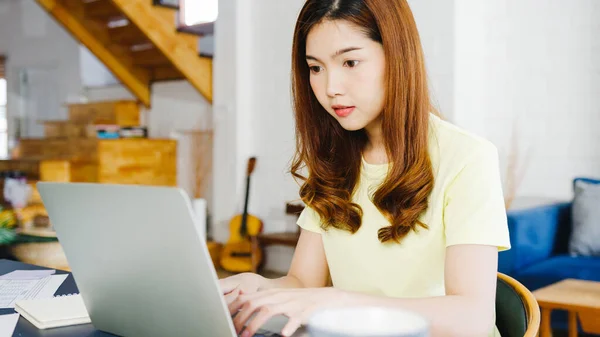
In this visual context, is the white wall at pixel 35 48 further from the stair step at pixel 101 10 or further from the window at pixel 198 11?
the window at pixel 198 11

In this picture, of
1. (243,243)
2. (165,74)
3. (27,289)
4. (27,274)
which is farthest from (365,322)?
(165,74)

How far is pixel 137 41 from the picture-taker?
5555 mm

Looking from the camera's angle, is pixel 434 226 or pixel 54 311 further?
pixel 434 226

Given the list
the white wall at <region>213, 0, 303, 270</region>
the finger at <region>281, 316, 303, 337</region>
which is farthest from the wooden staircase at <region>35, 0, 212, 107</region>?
the finger at <region>281, 316, 303, 337</region>

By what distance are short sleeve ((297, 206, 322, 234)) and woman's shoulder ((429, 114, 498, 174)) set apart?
0.88 ft

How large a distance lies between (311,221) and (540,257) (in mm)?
2542

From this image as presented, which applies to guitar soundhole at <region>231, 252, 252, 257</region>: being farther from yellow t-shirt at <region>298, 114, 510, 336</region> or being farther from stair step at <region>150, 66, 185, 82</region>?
yellow t-shirt at <region>298, 114, 510, 336</region>

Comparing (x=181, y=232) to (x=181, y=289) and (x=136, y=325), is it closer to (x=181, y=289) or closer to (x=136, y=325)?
(x=181, y=289)

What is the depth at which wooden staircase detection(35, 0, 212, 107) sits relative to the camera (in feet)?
16.5

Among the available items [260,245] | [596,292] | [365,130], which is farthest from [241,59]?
[365,130]

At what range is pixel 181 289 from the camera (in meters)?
0.69

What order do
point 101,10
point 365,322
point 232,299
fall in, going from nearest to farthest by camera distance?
1. point 365,322
2. point 232,299
3. point 101,10

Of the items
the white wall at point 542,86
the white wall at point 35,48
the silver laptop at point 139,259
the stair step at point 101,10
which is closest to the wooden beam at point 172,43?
the stair step at point 101,10

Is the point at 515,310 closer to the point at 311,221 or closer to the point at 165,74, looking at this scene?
the point at 311,221
